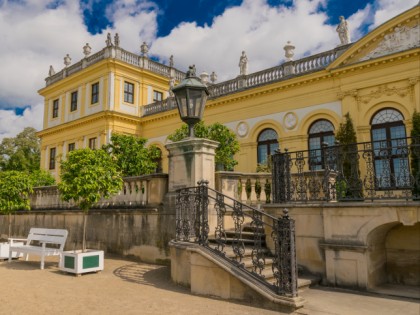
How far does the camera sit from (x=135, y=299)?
19.6 feet

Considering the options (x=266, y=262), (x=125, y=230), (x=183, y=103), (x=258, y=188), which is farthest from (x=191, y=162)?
(x=125, y=230)

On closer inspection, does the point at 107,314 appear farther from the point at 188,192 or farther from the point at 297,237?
the point at 297,237

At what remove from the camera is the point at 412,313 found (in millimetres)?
5070

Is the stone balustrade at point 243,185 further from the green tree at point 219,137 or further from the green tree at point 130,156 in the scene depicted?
the green tree at point 130,156

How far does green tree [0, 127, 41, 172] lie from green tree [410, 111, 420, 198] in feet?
124

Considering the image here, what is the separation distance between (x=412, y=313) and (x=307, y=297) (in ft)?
4.84

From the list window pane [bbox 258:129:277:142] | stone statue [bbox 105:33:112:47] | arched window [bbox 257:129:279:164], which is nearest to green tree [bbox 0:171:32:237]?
arched window [bbox 257:129:279:164]

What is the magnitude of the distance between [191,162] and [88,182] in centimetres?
271

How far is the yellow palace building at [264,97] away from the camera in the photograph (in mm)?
16656

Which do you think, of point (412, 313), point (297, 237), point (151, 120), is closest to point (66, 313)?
point (297, 237)

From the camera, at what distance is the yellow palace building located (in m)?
16.7

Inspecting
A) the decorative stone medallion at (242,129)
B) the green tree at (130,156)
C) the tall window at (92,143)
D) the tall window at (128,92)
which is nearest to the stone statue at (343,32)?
the decorative stone medallion at (242,129)

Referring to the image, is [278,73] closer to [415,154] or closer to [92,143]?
[415,154]

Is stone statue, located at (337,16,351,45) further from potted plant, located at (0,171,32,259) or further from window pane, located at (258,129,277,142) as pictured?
potted plant, located at (0,171,32,259)
